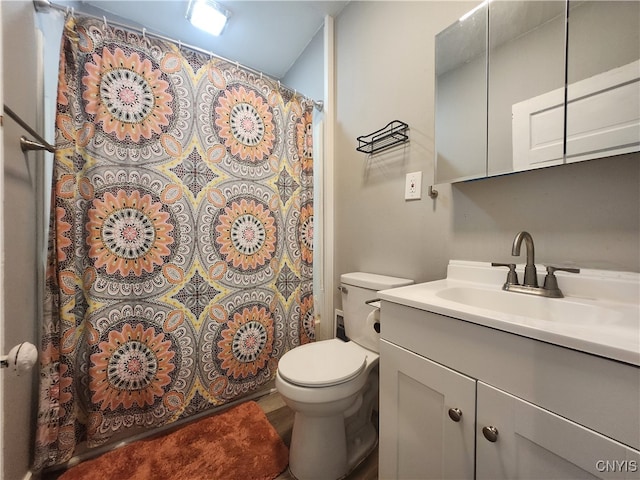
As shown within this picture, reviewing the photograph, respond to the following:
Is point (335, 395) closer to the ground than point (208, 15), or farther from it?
closer to the ground

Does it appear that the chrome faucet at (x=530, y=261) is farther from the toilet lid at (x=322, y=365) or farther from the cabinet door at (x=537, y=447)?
the toilet lid at (x=322, y=365)

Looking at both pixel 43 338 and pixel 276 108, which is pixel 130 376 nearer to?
pixel 43 338

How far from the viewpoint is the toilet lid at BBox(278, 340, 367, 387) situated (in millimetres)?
899

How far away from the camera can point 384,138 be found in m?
1.26

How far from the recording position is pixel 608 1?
66 centimetres

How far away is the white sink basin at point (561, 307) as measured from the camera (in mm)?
428

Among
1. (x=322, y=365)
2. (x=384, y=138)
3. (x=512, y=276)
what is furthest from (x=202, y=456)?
(x=384, y=138)

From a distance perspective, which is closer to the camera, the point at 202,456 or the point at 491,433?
the point at 491,433

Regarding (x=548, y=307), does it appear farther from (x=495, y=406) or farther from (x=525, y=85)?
(x=525, y=85)

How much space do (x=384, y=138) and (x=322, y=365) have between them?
1.15 metres

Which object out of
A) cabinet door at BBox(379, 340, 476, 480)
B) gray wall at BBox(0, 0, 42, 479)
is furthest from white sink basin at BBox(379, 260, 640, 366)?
gray wall at BBox(0, 0, 42, 479)

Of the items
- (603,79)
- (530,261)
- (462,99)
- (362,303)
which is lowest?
(362,303)

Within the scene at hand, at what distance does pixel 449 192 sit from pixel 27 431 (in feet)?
6.31

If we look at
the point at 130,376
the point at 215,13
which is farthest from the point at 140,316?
the point at 215,13
